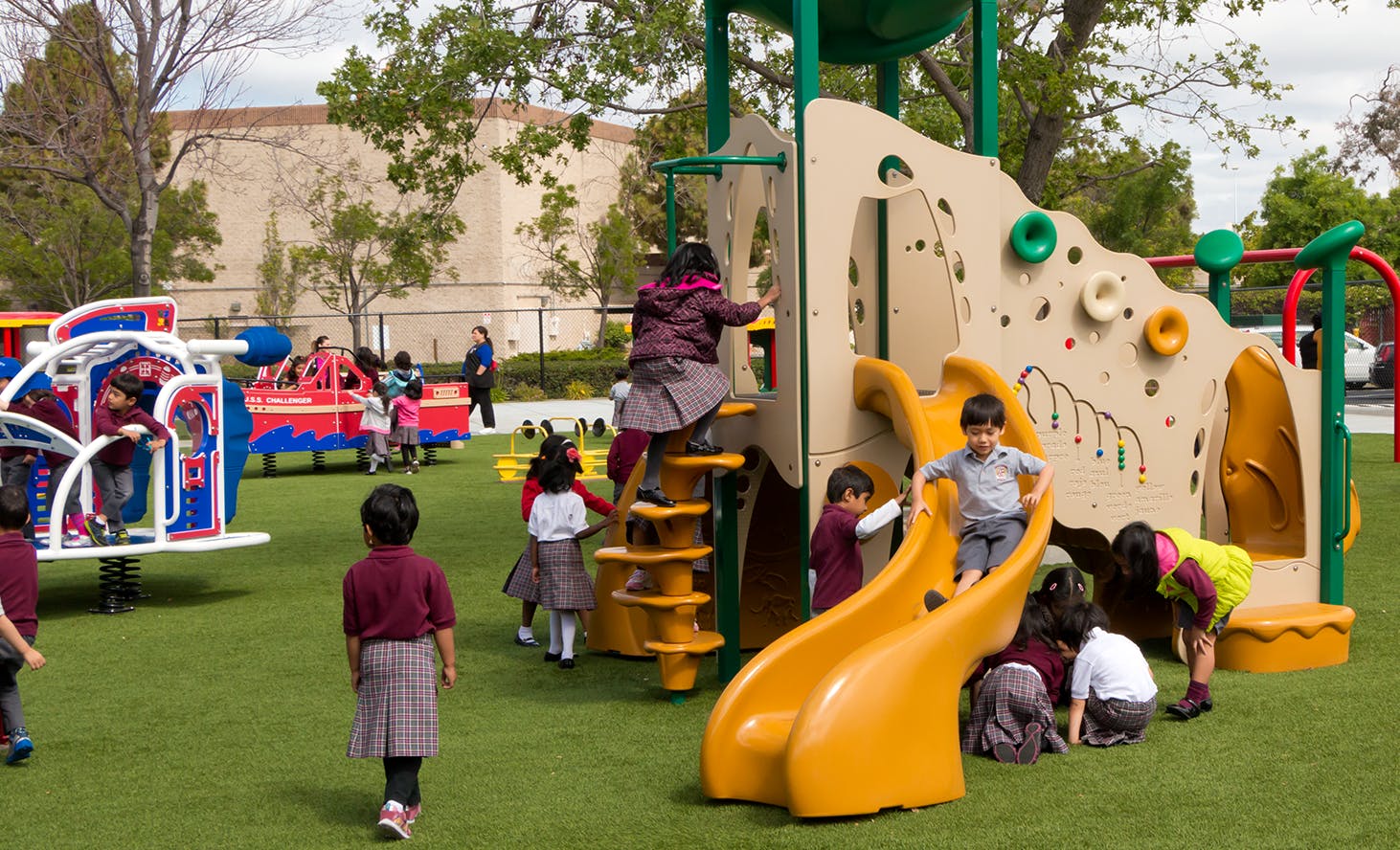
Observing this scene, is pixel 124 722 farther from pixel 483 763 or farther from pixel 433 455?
pixel 433 455

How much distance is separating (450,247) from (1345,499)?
137 ft

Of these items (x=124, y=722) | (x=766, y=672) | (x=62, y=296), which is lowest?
(x=124, y=722)

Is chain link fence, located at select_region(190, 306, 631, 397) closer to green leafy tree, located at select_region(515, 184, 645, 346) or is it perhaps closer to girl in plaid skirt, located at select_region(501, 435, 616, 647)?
green leafy tree, located at select_region(515, 184, 645, 346)

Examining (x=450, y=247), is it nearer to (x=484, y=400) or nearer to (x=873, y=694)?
(x=484, y=400)

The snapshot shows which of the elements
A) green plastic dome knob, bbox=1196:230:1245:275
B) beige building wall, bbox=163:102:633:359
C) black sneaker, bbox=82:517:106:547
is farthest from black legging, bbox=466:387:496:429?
beige building wall, bbox=163:102:633:359

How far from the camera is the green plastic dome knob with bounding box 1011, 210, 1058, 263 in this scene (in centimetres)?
707

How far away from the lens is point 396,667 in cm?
481

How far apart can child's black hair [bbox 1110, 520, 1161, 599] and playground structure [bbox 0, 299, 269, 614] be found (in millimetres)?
5852

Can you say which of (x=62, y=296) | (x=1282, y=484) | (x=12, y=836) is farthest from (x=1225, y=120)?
(x=62, y=296)

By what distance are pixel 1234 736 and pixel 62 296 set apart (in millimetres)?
37831

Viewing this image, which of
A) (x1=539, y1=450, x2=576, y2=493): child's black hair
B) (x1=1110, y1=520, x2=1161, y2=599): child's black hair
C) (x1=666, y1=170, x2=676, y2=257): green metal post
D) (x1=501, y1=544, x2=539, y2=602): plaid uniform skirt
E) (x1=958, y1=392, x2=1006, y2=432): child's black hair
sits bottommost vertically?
(x1=501, y1=544, x2=539, y2=602): plaid uniform skirt

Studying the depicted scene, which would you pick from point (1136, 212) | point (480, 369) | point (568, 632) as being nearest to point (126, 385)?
point (568, 632)

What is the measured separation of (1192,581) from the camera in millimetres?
6312

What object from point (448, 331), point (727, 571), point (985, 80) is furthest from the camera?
point (448, 331)
